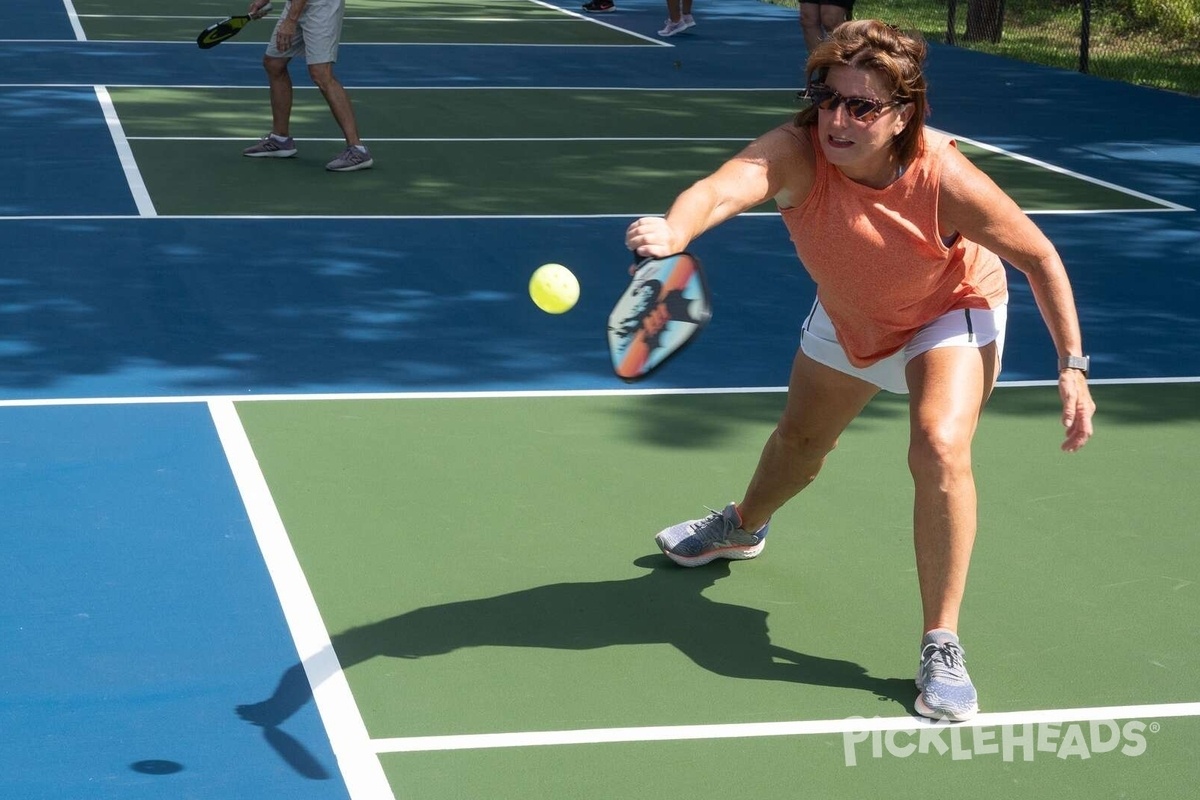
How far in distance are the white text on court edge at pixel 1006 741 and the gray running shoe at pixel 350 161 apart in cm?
808

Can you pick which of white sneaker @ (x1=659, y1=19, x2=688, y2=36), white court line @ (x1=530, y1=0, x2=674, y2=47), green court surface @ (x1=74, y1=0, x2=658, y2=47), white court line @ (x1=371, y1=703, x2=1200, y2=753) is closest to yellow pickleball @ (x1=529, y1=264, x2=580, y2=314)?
white court line @ (x1=371, y1=703, x2=1200, y2=753)

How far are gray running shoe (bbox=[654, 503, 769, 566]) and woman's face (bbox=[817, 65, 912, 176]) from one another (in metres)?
1.54

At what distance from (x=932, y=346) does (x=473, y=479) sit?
2191 mm

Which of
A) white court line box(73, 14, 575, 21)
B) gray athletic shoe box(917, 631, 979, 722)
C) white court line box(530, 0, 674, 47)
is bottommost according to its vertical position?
white court line box(530, 0, 674, 47)

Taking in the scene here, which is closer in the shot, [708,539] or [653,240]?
[653,240]

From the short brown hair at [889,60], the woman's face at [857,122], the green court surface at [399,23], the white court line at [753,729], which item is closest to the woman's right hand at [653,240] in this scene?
the woman's face at [857,122]

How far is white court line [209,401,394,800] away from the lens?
4047 millimetres

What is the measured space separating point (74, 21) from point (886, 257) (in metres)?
17.8

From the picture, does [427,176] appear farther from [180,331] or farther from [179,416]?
[179,416]

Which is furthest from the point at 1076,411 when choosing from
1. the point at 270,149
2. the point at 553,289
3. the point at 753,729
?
the point at 270,149

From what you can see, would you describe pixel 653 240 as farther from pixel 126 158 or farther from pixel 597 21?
pixel 597 21

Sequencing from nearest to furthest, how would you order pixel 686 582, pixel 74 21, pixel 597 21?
1. pixel 686 582
2. pixel 74 21
3. pixel 597 21

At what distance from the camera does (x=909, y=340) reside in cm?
452

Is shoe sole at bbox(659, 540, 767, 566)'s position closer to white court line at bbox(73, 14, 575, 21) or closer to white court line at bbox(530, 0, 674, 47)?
white court line at bbox(530, 0, 674, 47)
